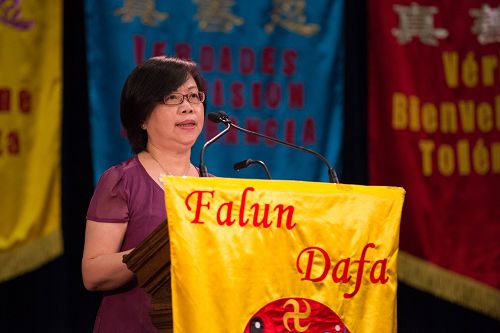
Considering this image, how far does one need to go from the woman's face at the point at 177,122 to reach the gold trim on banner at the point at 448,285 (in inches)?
77.1

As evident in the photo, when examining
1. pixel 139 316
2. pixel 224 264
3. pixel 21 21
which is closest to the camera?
pixel 224 264

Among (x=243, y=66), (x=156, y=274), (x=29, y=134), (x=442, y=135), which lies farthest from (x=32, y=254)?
(x=442, y=135)

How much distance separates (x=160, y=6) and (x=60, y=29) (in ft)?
1.26

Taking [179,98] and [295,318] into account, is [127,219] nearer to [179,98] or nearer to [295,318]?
[179,98]

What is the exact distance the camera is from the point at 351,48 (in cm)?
355

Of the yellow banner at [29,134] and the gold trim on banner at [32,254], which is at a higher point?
the yellow banner at [29,134]

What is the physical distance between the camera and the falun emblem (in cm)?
144

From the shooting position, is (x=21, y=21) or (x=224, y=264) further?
(x=21, y=21)

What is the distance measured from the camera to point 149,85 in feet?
5.73

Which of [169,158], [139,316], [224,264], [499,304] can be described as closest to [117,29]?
[169,158]

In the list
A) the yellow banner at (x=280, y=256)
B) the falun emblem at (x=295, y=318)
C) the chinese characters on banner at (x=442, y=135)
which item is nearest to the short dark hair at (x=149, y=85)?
the yellow banner at (x=280, y=256)

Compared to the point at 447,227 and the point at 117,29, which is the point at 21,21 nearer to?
the point at 117,29

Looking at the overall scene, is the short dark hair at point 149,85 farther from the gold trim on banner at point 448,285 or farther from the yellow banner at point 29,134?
the gold trim on banner at point 448,285

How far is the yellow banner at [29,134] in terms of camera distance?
2.92 m
